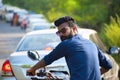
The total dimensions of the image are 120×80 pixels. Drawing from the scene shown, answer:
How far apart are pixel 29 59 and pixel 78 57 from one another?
398cm

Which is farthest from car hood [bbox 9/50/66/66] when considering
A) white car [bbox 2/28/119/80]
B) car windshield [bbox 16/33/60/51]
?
car windshield [bbox 16/33/60/51]

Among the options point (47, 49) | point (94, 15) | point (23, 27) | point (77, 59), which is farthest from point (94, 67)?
point (23, 27)

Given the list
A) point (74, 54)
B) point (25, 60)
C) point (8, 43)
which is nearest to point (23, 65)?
point (25, 60)

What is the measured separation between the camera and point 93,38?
37.7 ft

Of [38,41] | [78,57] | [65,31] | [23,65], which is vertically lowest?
[78,57]

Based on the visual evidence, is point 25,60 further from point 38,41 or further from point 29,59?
point 38,41

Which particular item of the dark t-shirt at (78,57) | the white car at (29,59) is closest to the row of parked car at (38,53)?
the white car at (29,59)

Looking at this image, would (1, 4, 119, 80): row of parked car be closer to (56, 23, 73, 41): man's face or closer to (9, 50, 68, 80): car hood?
(9, 50, 68, 80): car hood

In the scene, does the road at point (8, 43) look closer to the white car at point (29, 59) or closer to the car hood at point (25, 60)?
the white car at point (29, 59)

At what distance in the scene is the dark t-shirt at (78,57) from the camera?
596cm

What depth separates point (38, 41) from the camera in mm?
11766

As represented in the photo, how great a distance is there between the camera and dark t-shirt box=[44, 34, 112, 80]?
596cm

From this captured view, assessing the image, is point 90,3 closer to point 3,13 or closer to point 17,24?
point 17,24

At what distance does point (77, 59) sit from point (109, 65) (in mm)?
697
